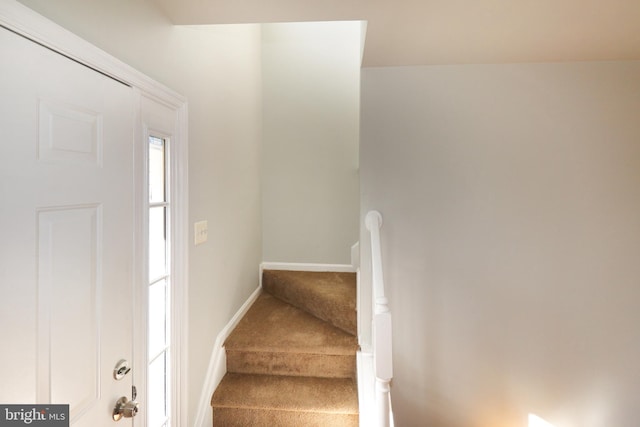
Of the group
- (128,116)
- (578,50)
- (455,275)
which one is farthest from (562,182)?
(128,116)

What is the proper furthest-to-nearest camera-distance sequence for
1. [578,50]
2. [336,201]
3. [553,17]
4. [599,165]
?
[336,201] < [599,165] < [578,50] < [553,17]

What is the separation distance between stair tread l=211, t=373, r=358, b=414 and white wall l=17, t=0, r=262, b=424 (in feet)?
0.76

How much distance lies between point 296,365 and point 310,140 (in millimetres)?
1876

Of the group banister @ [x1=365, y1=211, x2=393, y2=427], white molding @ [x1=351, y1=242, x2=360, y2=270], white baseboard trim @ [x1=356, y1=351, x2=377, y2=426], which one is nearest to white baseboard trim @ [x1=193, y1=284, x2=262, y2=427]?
white baseboard trim @ [x1=356, y1=351, x2=377, y2=426]

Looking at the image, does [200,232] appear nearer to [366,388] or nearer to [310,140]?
[366,388]

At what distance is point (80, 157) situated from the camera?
79 centimetres

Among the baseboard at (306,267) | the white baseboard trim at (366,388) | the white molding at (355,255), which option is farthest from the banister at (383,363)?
the baseboard at (306,267)

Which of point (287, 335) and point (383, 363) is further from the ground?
point (383, 363)

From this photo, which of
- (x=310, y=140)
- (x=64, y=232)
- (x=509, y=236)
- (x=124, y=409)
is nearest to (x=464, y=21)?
(x=509, y=236)

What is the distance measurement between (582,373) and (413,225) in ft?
4.05

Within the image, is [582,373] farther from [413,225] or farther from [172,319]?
[172,319]

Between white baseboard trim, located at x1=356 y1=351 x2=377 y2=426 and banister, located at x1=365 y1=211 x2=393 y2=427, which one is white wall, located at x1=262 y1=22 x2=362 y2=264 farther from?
banister, located at x1=365 y1=211 x2=393 y2=427

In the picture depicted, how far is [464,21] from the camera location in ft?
3.93

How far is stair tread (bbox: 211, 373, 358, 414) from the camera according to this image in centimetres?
157
